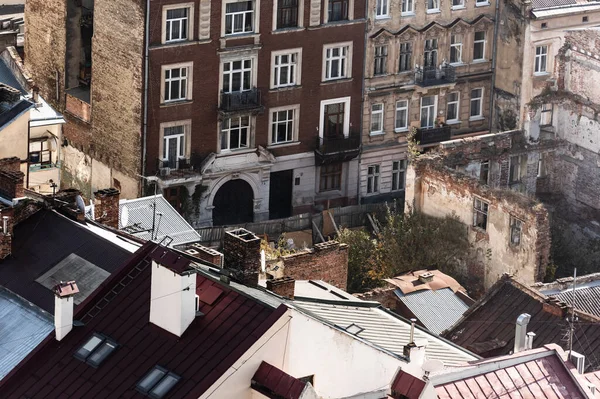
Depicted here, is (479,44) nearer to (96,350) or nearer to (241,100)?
(241,100)

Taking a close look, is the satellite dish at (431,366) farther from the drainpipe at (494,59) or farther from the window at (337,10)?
the drainpipe at (494,59)

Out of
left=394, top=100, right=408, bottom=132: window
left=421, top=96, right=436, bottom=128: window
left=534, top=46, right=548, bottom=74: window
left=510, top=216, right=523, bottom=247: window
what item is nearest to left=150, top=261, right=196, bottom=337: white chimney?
left=510, top=216, right=523, bottom=247: window

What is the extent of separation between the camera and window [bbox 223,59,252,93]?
77375 millimetres

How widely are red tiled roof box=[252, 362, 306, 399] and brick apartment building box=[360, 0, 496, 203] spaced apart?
43.6 metres

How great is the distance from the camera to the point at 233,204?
7881 centimetres

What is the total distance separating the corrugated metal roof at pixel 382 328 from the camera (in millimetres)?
45544

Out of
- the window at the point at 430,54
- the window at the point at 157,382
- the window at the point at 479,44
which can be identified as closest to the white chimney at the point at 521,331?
the window at the point at 157,382

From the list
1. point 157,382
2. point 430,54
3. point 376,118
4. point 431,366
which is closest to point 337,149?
point 376,118

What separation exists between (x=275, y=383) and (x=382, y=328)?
9674 millimetres

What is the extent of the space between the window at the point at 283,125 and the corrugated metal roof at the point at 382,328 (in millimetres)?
29895

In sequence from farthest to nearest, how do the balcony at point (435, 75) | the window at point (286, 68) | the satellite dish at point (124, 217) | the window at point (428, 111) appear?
the window at point (428, 111), the balcony at point (435, 75), the window at point (286, 68), the satellite dish at point (124, 217)

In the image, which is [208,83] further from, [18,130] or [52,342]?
[52,342]

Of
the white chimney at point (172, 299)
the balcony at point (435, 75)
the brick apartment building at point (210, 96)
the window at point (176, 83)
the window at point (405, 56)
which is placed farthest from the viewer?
the balcony at point (435, 75)

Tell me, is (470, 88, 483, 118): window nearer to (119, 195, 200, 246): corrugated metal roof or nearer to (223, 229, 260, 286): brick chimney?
(119, 195, 200, 246): corrugated metal roof
